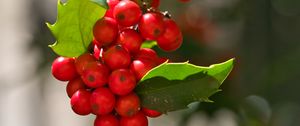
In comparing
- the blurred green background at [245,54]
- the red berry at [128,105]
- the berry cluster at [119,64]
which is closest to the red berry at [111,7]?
the berry cluster at [119,64]

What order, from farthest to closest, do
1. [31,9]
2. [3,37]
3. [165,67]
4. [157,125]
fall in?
[3,37]
[31,9]
[157,125]
[165,67]

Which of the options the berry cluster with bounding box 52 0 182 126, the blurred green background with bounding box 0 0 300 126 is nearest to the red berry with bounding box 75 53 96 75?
the berry cluster with bounding box 52 0 182 126

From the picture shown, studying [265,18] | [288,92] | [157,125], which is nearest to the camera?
[288,92]

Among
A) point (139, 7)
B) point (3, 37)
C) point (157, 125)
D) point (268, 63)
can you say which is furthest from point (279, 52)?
point (3, 37)

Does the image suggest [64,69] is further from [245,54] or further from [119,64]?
[245,54]

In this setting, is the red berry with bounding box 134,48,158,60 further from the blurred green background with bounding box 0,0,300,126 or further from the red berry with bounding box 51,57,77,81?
the blurred green background with bounding box 0,0,300,126

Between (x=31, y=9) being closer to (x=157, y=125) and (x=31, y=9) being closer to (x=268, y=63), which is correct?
(x=157, y=125)

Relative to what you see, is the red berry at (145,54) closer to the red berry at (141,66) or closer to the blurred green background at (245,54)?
the red berry at (141,66)

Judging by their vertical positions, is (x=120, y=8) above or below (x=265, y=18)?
above
